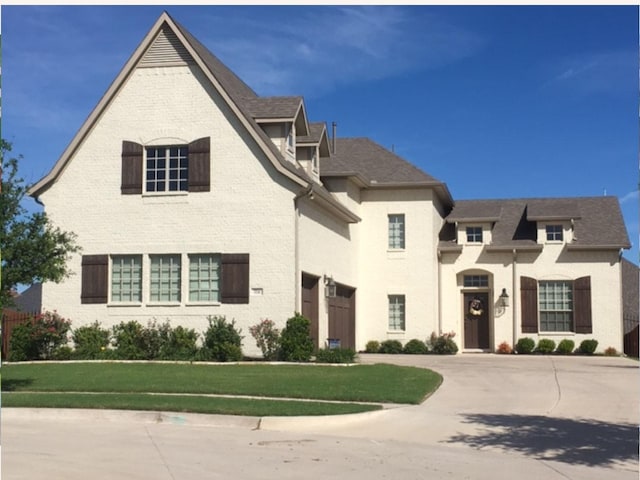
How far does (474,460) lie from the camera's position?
10.8 metres

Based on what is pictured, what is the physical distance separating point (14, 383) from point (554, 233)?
21718 mm

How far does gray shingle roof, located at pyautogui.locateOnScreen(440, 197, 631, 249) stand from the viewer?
31.8 m

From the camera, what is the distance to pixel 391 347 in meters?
31.0

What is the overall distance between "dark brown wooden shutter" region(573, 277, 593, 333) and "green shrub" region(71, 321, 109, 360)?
58.0 feet

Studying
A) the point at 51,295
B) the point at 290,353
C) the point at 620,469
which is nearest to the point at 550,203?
the point at 290,353

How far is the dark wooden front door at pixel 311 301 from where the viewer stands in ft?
84.1

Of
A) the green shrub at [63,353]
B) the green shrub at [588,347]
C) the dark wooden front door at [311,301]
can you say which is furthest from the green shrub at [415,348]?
the green shrub at [63,353]

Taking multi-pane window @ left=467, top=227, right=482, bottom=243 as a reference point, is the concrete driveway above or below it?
below

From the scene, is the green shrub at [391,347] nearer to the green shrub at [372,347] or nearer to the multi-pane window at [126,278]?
the green shrub at [372,347]

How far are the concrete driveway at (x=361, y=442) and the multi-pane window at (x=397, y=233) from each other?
1506 cm

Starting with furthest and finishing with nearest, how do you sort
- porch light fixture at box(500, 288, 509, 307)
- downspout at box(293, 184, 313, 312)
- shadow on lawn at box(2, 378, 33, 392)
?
1. porch light fixture at box(500, 288, 509, 307)
2. downspout at box(293, 184, 313, 312)
3. shadow on lawn at box(2, 378, 33, 392)

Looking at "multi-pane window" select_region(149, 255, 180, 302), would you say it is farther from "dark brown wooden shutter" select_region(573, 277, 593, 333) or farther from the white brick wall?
"dark brown wooden shutter" select_region(573, 277, 593, 333)

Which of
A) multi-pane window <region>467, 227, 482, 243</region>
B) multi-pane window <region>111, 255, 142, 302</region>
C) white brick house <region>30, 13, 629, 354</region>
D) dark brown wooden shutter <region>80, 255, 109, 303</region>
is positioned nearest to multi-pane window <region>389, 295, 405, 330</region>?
white brick house <region>30, 13, 629, 354</region>

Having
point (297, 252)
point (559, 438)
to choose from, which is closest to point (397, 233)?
point (297, 252)
